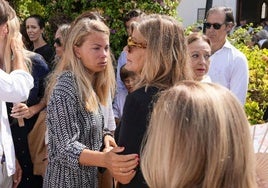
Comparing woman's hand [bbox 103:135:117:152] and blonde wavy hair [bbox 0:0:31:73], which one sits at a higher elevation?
blonde wavy hair [bbox 0:0:31:73]

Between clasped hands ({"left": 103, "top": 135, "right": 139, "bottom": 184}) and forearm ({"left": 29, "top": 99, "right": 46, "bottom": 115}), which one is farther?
forearm ({"left": 29, "top": 99, "right": 46, "bottom": 115})

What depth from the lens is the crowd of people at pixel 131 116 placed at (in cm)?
142

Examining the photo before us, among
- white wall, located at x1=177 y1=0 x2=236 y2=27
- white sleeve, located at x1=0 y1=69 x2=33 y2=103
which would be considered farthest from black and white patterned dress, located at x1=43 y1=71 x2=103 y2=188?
white wall, located at x1=177 y1=0 x2=236 y2=27

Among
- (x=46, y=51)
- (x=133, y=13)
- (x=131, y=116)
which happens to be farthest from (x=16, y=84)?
(x=46, y=51)

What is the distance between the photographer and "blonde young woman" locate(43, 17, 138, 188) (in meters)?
2.57

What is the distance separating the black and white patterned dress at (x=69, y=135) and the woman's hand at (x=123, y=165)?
32 centimetres

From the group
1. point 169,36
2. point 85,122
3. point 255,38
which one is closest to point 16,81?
point 85,122

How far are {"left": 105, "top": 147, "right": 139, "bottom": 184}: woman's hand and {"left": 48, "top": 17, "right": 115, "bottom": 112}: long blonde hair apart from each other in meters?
0.46

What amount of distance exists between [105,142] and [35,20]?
3366mm

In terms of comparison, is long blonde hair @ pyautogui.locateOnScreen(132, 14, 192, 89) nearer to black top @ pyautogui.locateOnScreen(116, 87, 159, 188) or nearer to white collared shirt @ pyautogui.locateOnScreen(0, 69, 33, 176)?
black top @ pyautogui.locateOnScreen(116, 87, 159, 188)

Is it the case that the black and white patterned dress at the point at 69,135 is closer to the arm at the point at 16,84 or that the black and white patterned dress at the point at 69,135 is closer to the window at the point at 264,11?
the arm at the point at 16,84

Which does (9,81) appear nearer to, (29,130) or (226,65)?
(29,130)

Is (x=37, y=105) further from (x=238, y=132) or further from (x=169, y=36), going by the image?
(x=238, y=132)

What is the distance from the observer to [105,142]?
9.39 feet
